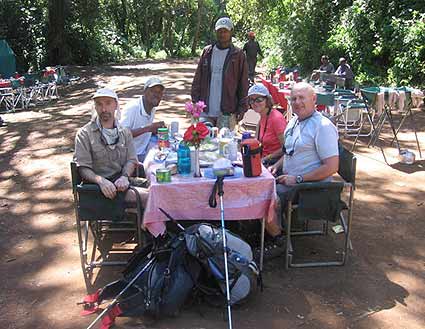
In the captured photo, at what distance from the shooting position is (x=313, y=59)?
16.9 metres

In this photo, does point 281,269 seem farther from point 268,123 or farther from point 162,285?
point 268,123

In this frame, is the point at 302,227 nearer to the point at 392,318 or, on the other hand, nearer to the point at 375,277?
the point at 375,277

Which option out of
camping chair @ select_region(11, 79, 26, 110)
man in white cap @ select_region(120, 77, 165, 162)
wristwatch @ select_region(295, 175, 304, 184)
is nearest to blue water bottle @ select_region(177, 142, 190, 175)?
wristwatch @ select_region(295, 175, 304, 184)

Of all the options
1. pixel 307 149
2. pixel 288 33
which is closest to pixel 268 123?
pixel 307 149

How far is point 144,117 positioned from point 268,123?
1.22 metres

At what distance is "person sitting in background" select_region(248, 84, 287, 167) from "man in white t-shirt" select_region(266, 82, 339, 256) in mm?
432

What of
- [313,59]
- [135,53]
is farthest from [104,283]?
[135,53]

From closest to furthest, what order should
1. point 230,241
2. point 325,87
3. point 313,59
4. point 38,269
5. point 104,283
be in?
point 230,241
point 104,283
point 38,269
point 325,87
point 313,59

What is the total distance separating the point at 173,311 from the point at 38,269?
1426mm

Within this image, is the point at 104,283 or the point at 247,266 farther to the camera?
the point at 104,283

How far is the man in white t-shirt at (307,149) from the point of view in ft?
11.8

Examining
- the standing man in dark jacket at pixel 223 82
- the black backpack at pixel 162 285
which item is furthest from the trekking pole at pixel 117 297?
the standing man in dark jacket at pixel 223 82

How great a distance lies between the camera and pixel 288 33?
18.1 meters

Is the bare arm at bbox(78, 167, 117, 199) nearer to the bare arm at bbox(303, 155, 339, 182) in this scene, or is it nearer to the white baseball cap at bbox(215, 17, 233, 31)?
the bare arm at bbox(303, 155, 339, 182)
